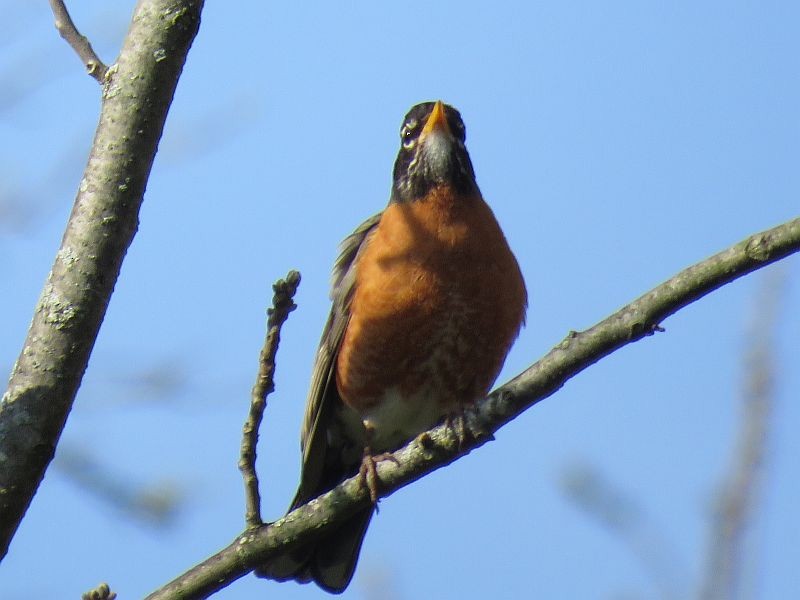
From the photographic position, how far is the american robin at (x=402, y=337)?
17.0ft

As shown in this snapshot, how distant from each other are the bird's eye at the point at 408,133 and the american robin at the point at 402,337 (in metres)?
0.42

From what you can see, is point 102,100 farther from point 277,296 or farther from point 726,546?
point 726,546

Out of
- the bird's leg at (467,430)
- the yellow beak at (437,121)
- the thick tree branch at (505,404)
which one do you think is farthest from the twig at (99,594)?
the yellow beak at (437,121)

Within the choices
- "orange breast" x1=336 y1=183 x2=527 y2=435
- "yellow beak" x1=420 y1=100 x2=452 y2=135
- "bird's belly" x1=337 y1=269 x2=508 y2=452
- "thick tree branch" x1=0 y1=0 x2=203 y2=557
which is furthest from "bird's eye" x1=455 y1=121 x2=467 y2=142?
"thick tree branch" x1=0 y1=0 x2=203 y2=557

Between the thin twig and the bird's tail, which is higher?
the thin twig

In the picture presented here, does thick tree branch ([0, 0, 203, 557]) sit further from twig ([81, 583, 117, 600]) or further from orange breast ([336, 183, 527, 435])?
orange breast ([336, 183, 527, 435])

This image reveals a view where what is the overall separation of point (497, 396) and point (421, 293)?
1.91m

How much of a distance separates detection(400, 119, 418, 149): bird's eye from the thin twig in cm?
273

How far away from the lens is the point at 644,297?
3.02 metres

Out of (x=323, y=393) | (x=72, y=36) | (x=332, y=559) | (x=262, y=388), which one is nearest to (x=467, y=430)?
(x=262, y=388)

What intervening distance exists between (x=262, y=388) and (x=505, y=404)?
701 millimetres

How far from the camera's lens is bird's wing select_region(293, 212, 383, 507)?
Result: 5418 millimetres

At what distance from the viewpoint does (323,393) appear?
5504mm

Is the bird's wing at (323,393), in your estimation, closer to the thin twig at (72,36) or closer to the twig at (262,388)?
the twig at (262,388)
